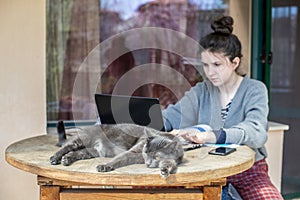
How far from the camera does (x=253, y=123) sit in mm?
1860

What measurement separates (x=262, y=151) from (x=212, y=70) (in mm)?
463

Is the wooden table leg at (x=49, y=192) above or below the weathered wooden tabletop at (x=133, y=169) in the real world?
below

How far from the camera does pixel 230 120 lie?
80.7 inches

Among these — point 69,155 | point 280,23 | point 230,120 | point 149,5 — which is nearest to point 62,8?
point 149,5

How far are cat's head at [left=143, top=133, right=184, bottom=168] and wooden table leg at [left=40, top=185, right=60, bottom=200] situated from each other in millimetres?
331

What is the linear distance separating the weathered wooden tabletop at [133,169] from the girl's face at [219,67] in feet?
1.77

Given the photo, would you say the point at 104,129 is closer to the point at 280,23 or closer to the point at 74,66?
the point at 280,23

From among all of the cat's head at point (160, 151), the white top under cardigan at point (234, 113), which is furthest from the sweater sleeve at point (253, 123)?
the cat's head at point (160, 151)

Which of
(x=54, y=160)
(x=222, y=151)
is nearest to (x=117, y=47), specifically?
(x=222, y=151)

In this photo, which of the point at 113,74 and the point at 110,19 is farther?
the point at 110,19

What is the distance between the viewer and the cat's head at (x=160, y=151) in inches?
54.5

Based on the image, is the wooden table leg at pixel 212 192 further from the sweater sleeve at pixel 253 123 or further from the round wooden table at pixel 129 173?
the sweater sleeve at pixel 253 123

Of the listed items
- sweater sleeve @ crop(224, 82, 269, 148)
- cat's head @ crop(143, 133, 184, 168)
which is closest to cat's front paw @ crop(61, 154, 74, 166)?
cat's head @ crop(143, 133, 184, 168)

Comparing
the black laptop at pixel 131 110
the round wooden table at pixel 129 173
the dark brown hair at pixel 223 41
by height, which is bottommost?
the round wooden table at pixel 129 173
